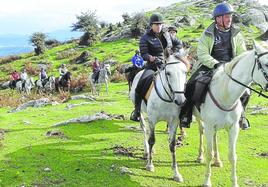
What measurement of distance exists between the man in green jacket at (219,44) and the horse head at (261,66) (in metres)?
1.66

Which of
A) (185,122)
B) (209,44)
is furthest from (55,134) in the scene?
(209,44)

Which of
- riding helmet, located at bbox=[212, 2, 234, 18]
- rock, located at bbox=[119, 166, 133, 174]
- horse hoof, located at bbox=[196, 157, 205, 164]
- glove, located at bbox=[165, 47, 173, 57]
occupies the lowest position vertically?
horse hoof, located at bbox=[196, 157, 205, 164]

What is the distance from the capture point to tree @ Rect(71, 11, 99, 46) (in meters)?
64.9

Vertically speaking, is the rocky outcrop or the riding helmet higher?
the rocky outcrop

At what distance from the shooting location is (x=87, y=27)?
218 ft

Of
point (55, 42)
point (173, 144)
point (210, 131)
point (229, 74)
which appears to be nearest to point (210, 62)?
point (229, 74)

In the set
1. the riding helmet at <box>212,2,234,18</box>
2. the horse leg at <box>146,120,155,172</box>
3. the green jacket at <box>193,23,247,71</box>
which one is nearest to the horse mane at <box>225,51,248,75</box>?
the green jacket at <box>193,23,247,71</box>

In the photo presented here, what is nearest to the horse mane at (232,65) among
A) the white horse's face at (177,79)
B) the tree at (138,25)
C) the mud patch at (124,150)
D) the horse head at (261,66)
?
the horse head at (261,66)

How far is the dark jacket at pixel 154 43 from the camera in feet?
35.1

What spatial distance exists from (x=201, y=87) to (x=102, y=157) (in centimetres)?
416

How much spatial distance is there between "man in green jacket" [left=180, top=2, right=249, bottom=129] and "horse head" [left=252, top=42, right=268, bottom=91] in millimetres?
1656

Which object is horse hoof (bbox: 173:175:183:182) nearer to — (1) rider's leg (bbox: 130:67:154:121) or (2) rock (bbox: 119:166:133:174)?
(2) rock (bbox: 119:166:133:174)

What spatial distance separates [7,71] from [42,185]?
4898 cm

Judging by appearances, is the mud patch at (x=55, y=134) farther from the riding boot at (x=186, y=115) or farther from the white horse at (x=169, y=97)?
the riding boot at (x=186, y=115)
